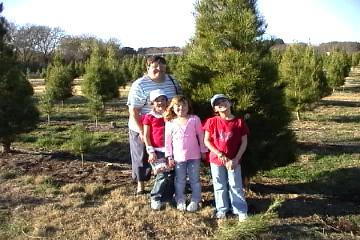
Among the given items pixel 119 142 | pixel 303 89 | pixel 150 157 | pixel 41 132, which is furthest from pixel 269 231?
pixel 303 89

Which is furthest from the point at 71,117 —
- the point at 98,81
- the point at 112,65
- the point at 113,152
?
the point at 113,152

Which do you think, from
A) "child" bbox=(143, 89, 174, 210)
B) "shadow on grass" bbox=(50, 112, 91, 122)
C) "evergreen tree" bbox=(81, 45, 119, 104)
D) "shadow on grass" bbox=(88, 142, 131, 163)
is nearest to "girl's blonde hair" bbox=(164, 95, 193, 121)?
"child" bbox=(143, 89, 174, 210)

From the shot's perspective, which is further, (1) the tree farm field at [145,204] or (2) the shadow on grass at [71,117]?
(2) the shadow on grass at [71,117]

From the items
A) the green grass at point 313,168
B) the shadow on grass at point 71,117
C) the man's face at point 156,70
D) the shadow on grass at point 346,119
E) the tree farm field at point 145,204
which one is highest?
the man's face at point 156,70

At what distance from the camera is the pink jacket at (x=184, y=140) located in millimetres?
5254

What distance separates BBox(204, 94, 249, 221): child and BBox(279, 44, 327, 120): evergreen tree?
14.2 meters

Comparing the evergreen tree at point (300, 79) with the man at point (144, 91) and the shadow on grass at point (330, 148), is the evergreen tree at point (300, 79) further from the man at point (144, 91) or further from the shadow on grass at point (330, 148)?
the man at point (144, 91)

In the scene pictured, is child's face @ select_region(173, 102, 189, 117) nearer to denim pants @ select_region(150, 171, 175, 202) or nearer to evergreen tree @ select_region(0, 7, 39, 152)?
denim pants @ select_region(150, 171, 175, 202)

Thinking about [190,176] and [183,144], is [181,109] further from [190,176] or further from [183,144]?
[190,176]

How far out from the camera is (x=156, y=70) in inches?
216

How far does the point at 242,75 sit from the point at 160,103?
1.43 meters

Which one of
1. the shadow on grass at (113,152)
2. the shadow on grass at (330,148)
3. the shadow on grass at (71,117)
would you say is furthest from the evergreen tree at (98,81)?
the shadow on grass at (330,148)

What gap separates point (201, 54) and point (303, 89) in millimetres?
14330

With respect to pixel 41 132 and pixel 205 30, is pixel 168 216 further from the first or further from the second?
pixel 41 132
